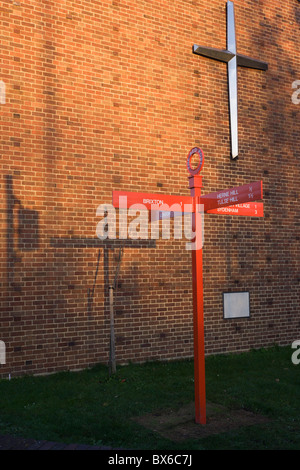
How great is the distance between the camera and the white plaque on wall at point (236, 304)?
9722 mm

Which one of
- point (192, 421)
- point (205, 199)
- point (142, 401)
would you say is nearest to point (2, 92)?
point (205, 199)

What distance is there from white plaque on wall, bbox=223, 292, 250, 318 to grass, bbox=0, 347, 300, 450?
49.6 inches

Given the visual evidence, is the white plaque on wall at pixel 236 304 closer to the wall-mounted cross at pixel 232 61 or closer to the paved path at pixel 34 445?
the wall-mounted cross at pixel 232 61

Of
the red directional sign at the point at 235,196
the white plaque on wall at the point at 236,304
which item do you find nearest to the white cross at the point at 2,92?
the red directional sign at the point at 235,196

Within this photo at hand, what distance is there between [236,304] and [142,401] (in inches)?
167

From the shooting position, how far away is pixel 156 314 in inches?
344

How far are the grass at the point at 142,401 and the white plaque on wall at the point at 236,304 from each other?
1.26 m

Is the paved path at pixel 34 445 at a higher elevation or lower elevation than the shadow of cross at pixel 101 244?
lower

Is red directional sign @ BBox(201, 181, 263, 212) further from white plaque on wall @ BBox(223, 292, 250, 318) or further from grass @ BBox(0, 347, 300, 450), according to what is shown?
white plaque on wall @ BBox(223, 292, 250, 318)

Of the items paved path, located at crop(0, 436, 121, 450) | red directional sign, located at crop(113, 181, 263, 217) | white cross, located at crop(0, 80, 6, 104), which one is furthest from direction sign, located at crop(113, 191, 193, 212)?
paved path, located at crop(0, 436, 121, 450)

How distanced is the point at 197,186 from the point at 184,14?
18.9 feet

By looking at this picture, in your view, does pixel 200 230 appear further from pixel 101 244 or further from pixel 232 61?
pixel 232 61

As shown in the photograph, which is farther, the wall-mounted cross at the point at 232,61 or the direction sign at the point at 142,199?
the wall-mounted cross at the point at 232,61

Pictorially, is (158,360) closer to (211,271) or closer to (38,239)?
(211,271)
